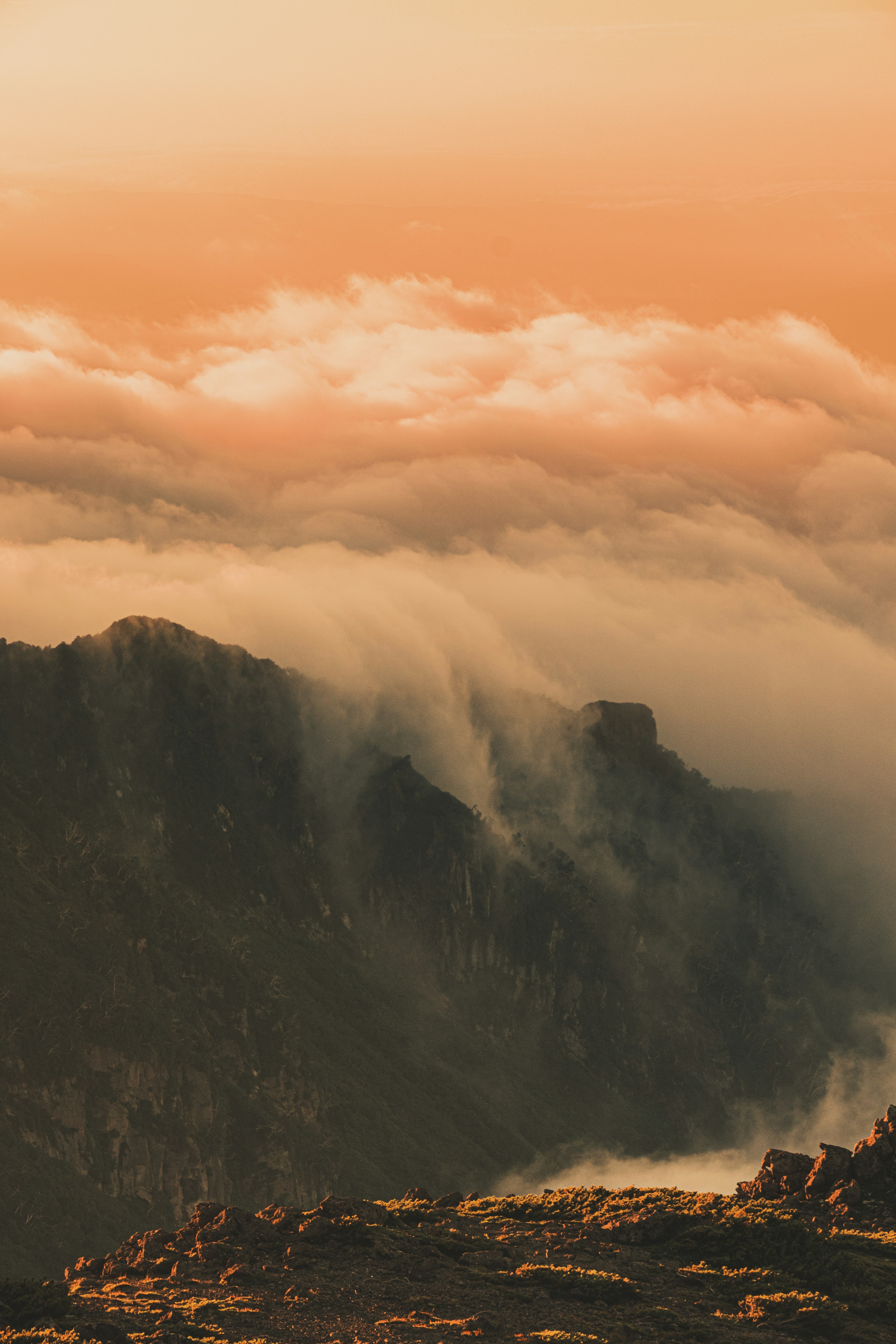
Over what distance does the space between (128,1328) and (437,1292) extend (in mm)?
20072

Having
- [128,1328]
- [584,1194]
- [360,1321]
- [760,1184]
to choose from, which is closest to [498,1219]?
[584,1194]

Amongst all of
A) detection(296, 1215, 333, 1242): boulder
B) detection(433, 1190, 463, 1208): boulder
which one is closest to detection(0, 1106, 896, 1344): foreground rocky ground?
detection(296, 1215, 333, 1242): boulder

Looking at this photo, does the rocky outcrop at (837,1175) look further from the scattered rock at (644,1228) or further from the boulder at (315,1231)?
the boulder at (315,1231)

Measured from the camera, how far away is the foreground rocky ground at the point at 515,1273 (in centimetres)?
8144

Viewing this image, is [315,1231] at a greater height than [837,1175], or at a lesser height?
greater

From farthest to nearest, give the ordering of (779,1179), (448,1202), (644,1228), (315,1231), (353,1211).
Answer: (448,1202) < (779,1179) < (644,1228) < (353,1211) < (315,1231)

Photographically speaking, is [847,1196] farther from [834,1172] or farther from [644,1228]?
[644,1228]

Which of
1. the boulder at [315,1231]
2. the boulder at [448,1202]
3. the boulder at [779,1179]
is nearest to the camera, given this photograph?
the boulder at [315,1231]

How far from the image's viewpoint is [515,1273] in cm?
9306

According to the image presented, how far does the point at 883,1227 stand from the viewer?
10356cm

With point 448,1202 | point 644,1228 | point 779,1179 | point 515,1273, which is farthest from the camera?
point 448,1202

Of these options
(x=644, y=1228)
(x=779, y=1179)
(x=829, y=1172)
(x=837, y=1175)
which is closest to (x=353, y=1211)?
(x=644, y=1228)

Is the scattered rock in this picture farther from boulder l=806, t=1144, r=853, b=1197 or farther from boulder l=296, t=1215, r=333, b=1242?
boulder l=296, t=1215, r=333, b=1242

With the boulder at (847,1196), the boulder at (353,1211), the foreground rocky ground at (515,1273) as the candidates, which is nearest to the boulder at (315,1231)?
the foreground rocky ground at (515,1273)
